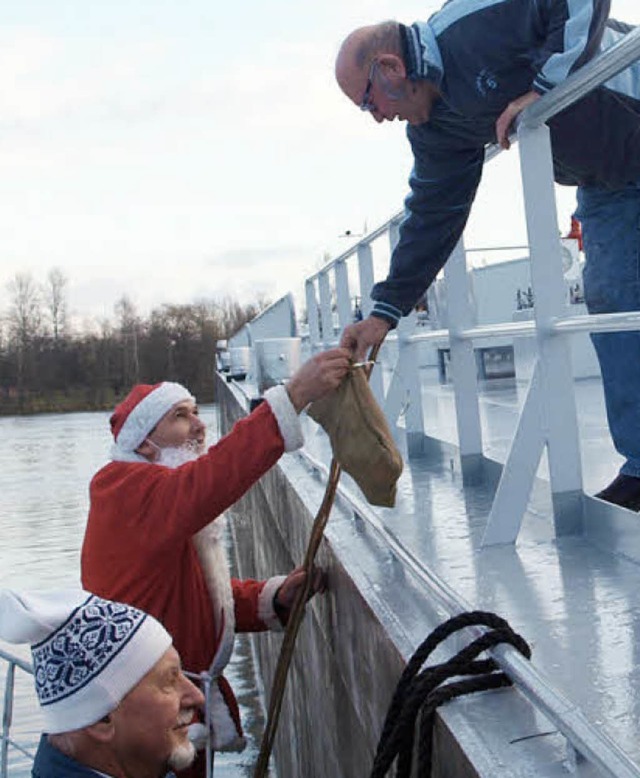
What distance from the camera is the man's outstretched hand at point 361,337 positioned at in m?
3.75

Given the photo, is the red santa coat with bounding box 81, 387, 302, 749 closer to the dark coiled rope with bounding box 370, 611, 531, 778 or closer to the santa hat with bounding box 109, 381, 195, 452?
the santa hat with bounding box 109, 381, 195, 452

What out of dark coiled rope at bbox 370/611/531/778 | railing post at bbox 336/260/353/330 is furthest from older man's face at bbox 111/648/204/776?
railing post at bbox 336/260/353/330

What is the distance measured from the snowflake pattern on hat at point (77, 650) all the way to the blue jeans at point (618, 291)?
1.96 meters

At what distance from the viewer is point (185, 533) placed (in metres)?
3.25

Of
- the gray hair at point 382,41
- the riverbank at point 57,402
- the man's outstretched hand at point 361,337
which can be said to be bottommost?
the riverbank at point 57,402

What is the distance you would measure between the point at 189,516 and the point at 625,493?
4.70 feet

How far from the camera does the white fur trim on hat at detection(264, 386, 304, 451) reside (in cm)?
323

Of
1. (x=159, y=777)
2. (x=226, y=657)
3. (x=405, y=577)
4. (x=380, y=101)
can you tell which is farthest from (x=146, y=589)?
(x=380, y=101)

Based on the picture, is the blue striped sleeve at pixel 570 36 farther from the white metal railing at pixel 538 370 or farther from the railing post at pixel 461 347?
the railing post at pixel 461 347

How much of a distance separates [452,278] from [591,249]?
0.83m

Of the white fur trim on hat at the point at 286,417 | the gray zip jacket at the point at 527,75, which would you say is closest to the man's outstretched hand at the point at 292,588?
the white fur trim on hat at the point at 286,417

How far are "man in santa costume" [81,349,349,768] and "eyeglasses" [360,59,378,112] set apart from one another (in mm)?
805

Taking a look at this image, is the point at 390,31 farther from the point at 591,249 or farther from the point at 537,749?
the point at 537,749

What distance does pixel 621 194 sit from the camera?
360 centimetres
